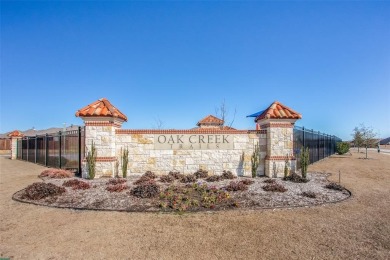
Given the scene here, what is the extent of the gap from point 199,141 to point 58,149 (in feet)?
35.7

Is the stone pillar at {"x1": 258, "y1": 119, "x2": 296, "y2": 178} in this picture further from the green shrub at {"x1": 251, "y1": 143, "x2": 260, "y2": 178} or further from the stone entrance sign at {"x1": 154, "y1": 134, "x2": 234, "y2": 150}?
the stone entrance sign at {"x1": 154, "y1": 134, "x2": 234, "y2": 150}

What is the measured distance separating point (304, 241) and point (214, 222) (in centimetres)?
190

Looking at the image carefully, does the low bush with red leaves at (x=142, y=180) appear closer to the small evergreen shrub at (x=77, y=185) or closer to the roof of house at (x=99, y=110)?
the small evergreen shrub at (x=77, y=185)

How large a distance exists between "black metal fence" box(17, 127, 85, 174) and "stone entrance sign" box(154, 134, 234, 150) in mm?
4839

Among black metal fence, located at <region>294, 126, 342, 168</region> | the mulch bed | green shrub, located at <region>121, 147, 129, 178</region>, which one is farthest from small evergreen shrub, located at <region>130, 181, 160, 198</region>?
black metal fence, located at <region>294, 126, 342, 168</region>

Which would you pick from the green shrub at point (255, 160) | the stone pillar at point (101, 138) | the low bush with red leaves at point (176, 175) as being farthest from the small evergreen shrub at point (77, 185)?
the green shrub at point (255, 160)

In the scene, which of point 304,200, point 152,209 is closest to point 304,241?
point 304,200

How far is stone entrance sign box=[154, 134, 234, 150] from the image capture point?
11.1 metres

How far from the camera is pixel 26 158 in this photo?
22.5 m

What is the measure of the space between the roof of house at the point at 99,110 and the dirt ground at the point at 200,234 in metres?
4.61

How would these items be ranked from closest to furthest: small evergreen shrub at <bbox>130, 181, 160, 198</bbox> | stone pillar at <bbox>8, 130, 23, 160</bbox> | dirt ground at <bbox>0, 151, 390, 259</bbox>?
dirt ground at <bbox>0, 151, 390, 259</bbox>
small evergreen shrub at <bbox>130, 181, 160, 198</bbox>
stone pillar at <bbox>8, 130, 23, 160</bbox>

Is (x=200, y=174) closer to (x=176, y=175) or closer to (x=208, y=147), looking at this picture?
(x=176, y=175)

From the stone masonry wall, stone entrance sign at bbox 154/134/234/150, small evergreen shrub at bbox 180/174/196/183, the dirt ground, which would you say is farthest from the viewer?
stone entrance sign at bbox 154/134/234/150

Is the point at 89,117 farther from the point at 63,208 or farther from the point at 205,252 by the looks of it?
the point at 205,252
